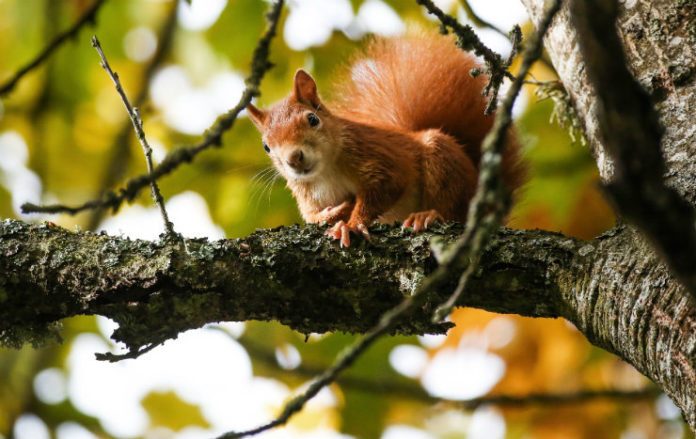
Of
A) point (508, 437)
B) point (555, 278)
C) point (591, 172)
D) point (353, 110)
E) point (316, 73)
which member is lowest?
point (555, 278)

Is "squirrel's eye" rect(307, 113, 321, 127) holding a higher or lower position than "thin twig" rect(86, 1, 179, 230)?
lower

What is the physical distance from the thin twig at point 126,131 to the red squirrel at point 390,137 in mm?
1117

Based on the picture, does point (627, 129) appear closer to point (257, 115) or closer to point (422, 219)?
point (422, 219)

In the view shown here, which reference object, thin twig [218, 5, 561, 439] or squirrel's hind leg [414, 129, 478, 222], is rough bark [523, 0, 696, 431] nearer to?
thin twig [218, 5, 561, 439]

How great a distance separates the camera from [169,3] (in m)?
5.52

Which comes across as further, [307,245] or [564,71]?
[564,71]

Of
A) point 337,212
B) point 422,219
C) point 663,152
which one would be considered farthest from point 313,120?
point 663,152

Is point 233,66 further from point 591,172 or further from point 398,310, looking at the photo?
point 398,310

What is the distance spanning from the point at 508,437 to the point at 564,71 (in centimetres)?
305

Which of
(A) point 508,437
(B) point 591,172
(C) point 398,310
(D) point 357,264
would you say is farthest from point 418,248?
(A) point 508,437

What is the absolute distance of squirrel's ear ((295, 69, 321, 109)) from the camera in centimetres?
396

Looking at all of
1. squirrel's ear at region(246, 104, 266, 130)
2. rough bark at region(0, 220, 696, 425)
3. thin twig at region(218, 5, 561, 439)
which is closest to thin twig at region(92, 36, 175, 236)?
rough bark at region(0, 220, 696, 425)

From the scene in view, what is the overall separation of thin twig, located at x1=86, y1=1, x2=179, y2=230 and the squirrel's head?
945 millimetres

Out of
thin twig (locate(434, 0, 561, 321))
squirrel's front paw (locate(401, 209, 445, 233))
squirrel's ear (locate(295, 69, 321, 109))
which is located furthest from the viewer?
squirrel's ear (locate(295, 69, 321, 109))
